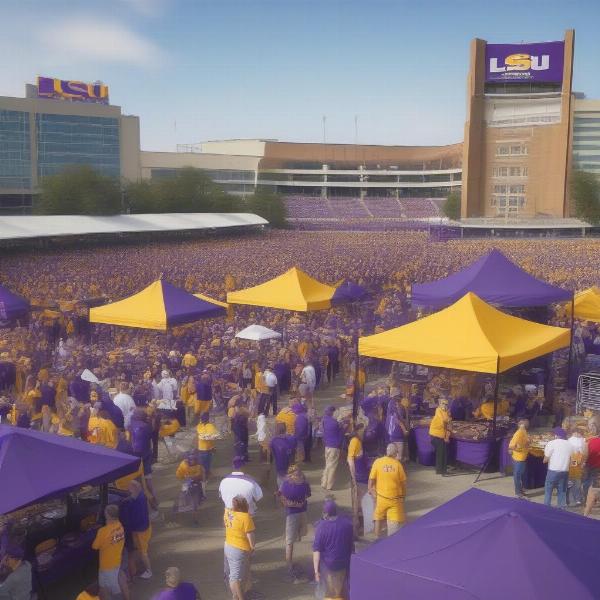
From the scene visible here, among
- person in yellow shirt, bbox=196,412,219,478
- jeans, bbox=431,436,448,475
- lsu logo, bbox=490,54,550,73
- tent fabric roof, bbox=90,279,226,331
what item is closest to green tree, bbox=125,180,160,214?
lsu logo, bbox=490,54,550,73

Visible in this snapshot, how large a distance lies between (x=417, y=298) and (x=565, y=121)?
63997mm

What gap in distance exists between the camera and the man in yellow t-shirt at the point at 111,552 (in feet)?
19.1

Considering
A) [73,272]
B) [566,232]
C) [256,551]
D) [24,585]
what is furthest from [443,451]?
[566,232]

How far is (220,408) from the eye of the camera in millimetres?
11742

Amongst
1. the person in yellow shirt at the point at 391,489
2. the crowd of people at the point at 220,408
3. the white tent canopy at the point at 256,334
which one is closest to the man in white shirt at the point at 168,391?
the crowd of people at the point at 220,408

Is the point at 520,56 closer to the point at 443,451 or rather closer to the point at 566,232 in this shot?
the point at 566,232

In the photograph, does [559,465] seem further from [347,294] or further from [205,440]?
[347,294]

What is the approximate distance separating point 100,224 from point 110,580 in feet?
134

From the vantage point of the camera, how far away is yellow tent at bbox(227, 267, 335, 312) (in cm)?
1595

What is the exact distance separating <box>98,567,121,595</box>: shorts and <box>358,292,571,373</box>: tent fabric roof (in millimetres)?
5293

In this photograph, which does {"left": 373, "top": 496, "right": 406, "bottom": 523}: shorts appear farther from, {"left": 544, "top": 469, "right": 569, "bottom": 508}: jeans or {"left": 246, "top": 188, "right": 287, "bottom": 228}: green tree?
{"left": 246, "top": 188, "right": 287, "bottom": 228}: green tree

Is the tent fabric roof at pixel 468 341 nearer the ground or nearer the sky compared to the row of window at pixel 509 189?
nearer the ground

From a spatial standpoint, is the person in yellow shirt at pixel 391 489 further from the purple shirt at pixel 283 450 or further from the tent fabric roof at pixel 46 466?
the tent fabric roof at pixel 46 466

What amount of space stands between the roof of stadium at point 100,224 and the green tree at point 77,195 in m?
9.73
